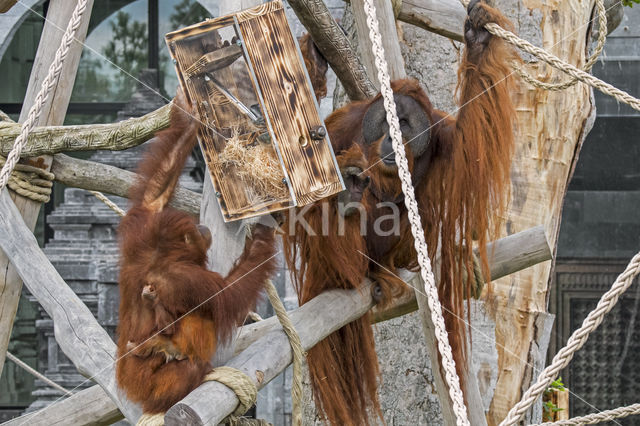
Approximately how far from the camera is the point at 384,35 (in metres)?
2.84

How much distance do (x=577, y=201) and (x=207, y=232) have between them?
406 cm

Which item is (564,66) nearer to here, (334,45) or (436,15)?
(334,45)


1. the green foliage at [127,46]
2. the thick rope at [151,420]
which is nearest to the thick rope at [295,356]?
the thick rope at [151,420]

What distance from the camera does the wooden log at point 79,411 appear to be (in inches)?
87.7

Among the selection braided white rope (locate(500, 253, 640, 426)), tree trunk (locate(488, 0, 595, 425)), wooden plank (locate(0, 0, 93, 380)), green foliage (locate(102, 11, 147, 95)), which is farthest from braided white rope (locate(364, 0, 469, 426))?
green foliage (locate(102, 11, 147, 95))

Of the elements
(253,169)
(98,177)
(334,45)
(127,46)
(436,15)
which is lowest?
(253,169)

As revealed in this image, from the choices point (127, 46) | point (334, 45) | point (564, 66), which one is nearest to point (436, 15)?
point (334, 45)

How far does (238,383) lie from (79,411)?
0.68 metres

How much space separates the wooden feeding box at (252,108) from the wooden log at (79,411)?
68 centimetres

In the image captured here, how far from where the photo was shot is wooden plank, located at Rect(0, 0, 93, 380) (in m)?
2.44

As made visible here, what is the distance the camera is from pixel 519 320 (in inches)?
138

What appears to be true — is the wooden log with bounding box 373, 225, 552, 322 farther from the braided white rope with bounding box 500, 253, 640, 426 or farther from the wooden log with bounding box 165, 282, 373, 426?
the braided white rope with bounding box 500, 253, 640, 426

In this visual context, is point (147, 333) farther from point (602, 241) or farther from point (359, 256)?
point (602, 241)

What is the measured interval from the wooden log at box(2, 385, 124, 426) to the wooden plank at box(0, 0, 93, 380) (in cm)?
26
